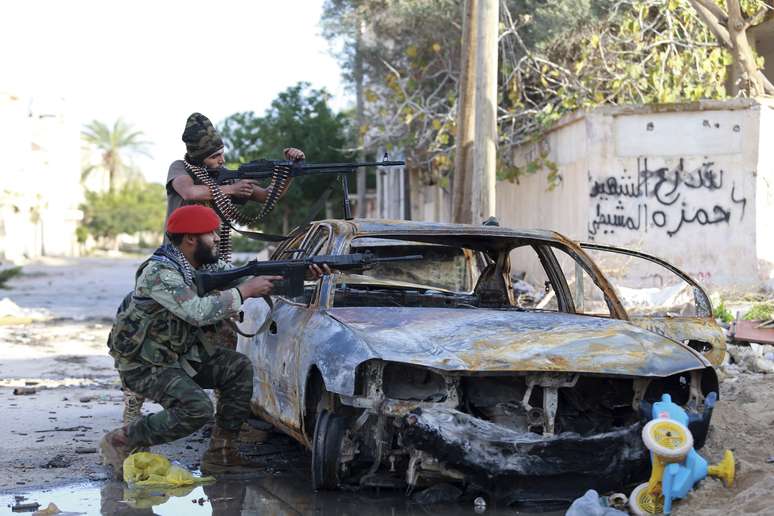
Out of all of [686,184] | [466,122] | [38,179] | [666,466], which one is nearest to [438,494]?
[666,466]

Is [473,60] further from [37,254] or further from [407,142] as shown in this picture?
[37,254]

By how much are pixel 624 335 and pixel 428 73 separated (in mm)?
16411

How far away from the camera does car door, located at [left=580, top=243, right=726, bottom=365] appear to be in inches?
254

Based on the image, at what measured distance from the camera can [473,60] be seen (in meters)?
13.0

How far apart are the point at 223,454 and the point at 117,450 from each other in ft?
1.97

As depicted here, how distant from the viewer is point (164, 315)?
223 inches

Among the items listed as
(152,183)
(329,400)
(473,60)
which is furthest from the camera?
(152,183)

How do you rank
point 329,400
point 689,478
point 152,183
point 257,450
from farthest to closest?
point 152,183 < point 257,450 < point 329,400 < point 689,478

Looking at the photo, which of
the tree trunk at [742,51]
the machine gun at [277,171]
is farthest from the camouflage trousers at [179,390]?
the tree trunk at [742,51]

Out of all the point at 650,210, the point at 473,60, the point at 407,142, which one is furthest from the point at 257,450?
the point at 407,142

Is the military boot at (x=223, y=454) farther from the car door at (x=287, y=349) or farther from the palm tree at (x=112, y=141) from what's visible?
the palm tree at (x=112, y=141)

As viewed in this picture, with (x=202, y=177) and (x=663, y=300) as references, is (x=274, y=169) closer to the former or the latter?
(x=202, y=177)

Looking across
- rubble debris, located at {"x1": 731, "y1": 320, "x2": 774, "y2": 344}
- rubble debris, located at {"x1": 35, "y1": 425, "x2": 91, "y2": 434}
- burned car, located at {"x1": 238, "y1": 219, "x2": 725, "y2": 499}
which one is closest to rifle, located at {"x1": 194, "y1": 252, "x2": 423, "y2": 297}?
burned car, located at {"x1": 238, "y1": 219, "x2": 725, "y2": 499}

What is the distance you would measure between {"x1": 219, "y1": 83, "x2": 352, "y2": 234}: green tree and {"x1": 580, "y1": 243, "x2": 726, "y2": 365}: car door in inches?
666
